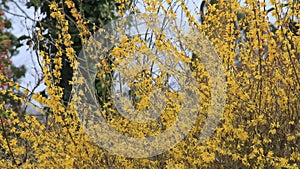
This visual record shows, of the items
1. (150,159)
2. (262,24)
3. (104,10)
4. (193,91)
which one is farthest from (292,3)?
(104,10)

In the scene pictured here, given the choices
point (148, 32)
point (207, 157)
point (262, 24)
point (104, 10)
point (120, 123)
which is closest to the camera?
point (207, 157)

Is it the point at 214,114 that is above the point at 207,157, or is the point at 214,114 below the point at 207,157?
above

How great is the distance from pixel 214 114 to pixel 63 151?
86 centimetres

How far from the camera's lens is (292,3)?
8.15ft

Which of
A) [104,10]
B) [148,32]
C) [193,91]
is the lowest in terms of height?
[193,91]

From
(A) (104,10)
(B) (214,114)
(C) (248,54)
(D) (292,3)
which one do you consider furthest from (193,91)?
(A) (104,10)

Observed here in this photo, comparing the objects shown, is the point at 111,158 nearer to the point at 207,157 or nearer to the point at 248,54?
the point at 207,157

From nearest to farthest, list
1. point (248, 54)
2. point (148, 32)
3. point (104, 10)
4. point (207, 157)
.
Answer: point (207, 157) → point (248, 54) → point (148, 32) → point (104, 10)

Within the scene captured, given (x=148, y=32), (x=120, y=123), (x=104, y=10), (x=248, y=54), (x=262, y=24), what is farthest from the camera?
(x=104, y=10)

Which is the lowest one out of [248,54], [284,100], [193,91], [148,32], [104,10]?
[284,100]

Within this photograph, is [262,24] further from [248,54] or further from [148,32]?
[148,32]

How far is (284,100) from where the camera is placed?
2.42 meters

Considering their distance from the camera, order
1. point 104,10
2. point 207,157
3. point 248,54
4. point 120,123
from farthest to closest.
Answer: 1. point 104,10
2. point 120,123
3. point 248,54
4. point 207,157

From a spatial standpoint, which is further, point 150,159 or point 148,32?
point 148,32
